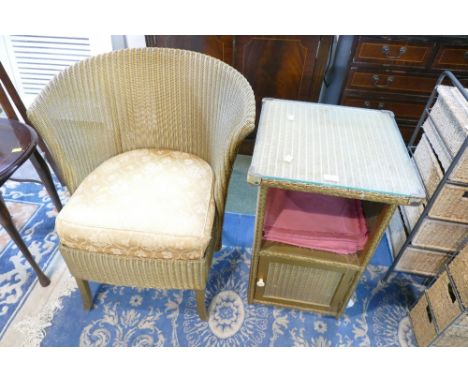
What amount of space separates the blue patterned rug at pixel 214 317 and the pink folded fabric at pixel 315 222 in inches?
16.9

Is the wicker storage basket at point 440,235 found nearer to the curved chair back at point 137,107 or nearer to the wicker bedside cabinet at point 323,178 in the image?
the wicker bedside cabinet at point 323,178

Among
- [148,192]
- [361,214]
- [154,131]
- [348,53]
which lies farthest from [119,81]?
[348,53]

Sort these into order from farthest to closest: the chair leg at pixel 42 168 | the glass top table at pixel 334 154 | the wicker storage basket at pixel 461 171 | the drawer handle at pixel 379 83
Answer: the drawer handle at pixel 379 83, the chair leg at pixel 42 168, the wicker storage basket at pixel 461 171, the glass top table at pixel 334 154

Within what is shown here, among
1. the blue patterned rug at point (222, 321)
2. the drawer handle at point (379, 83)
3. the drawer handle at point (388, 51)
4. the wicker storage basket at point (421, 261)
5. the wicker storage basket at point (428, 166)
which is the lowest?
the blue patterned rug at point (222, 321)

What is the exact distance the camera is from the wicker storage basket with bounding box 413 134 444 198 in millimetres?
1129

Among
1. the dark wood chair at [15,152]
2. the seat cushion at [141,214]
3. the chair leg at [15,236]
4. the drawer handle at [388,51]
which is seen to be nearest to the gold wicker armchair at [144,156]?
the seat cushion at [141,214]

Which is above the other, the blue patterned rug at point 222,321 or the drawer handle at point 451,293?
the drawer handle at point 451,293

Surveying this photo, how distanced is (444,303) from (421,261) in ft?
0.76

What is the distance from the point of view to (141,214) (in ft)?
3.35

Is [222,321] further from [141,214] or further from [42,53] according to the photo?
[42,53]

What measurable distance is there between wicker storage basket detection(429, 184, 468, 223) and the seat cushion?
2.48 ft

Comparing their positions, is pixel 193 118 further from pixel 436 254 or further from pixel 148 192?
pixel 436 254

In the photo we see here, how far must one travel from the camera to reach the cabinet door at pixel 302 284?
1065mm

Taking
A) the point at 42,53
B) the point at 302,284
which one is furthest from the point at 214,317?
the point at 42,53
